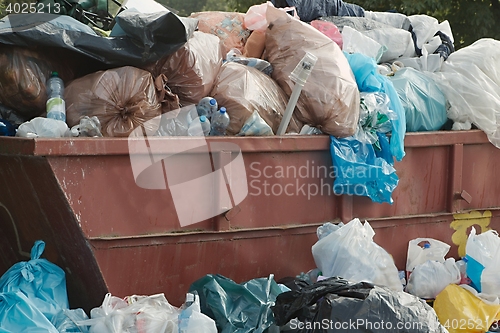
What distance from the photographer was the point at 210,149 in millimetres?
3271

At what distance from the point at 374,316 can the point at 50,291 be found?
1558mm

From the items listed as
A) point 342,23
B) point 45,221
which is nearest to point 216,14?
point 342,23

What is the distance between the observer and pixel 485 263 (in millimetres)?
3818

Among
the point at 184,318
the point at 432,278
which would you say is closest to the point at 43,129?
the point at 184,318

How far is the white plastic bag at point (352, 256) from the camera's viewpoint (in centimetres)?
349

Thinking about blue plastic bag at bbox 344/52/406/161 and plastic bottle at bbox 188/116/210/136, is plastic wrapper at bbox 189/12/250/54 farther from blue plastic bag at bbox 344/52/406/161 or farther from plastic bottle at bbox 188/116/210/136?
plastic bottle at bbox 188/116/210/136

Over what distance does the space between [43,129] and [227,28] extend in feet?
6.23

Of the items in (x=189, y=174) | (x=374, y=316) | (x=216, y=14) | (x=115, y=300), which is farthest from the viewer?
(x=216, y=14)

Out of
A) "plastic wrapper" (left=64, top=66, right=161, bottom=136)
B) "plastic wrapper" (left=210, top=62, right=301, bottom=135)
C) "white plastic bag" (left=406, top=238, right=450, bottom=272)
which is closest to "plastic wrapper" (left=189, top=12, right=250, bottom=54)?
"plastic wrapper" (left=210, top=62, right=301, bottom=135)

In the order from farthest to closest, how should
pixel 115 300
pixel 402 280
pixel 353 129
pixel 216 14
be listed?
pixel 216 14 < pixel 402 280 < pixel 353 129 < pixel 115 300

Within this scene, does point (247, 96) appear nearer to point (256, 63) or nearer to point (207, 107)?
point (207, 107)

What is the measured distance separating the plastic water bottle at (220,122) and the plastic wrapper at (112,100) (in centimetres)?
35

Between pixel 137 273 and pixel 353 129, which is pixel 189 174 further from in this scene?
pixel 353 129

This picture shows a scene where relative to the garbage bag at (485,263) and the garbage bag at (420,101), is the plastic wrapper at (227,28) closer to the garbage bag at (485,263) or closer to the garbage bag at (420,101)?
the garbage bag at (420,101)
